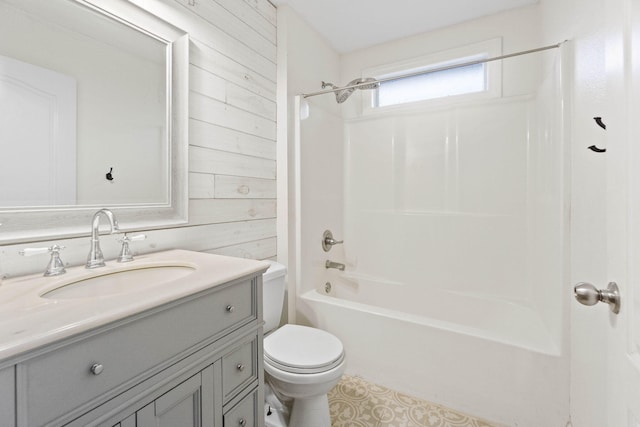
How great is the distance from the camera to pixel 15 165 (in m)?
0.91

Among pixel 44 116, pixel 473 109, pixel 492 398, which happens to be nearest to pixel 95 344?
pixel 44 116

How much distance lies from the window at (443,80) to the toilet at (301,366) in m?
1.80

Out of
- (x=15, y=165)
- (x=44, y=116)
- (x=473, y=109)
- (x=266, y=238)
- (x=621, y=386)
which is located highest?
(x=473, y=109)

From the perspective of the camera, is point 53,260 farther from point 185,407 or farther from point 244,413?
point 244,413

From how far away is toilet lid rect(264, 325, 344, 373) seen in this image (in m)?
1.30

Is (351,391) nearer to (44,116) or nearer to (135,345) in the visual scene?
(135,345)

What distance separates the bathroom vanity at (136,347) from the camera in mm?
536

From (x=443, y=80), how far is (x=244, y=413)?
2.57m

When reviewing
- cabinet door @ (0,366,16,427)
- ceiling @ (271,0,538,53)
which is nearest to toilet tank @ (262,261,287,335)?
cabinet door @ (0,366,16,427)

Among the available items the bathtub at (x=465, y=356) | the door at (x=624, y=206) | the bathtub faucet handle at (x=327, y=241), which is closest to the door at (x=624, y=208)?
the door at (x=624, y=206)

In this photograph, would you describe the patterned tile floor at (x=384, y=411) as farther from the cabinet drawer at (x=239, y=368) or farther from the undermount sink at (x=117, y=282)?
the undermount sink at (x=117, y=282)

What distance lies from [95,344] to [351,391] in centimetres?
154

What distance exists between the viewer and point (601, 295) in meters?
0.68

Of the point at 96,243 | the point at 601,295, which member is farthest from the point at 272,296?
the point at 601,295
